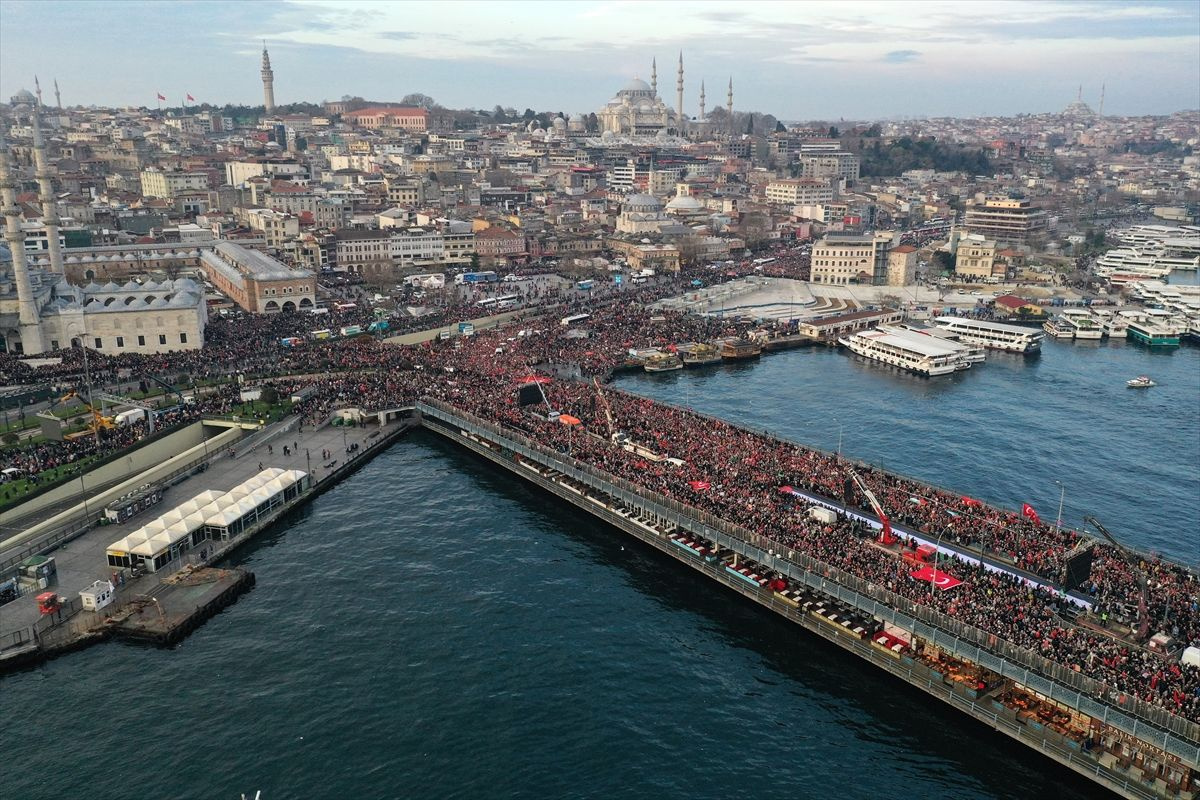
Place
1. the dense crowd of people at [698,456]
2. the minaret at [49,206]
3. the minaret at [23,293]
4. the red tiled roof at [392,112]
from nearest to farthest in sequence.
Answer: the dense crowd of people at [698,456], the minaret at [23,293], the minaret at [49,206], the red tiled roof at [392,112]

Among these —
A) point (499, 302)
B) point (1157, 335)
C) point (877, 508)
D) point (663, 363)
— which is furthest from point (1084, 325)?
point (877, 508)

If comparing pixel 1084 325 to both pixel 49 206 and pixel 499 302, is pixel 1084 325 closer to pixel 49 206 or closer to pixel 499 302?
pixel 499 302

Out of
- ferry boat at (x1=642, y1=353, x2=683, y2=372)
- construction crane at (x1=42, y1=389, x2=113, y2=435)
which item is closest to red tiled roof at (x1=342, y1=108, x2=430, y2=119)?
ferry boat at (x1=642, y1=353, x2=683, y2=372)

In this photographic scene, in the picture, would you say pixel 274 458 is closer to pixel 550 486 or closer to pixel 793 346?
pixel 550 486

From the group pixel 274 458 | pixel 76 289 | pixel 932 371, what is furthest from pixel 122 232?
pixel 932 371

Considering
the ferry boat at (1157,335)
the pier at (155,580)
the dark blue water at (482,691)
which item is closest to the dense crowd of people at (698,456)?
the dark blue water at (482,691)

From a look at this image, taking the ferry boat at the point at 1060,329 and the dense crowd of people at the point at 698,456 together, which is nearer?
the dense crowd of people at the point at 698,456

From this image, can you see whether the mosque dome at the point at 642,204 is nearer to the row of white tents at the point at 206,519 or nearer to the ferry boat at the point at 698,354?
the ferry boat at the point at 698,354
